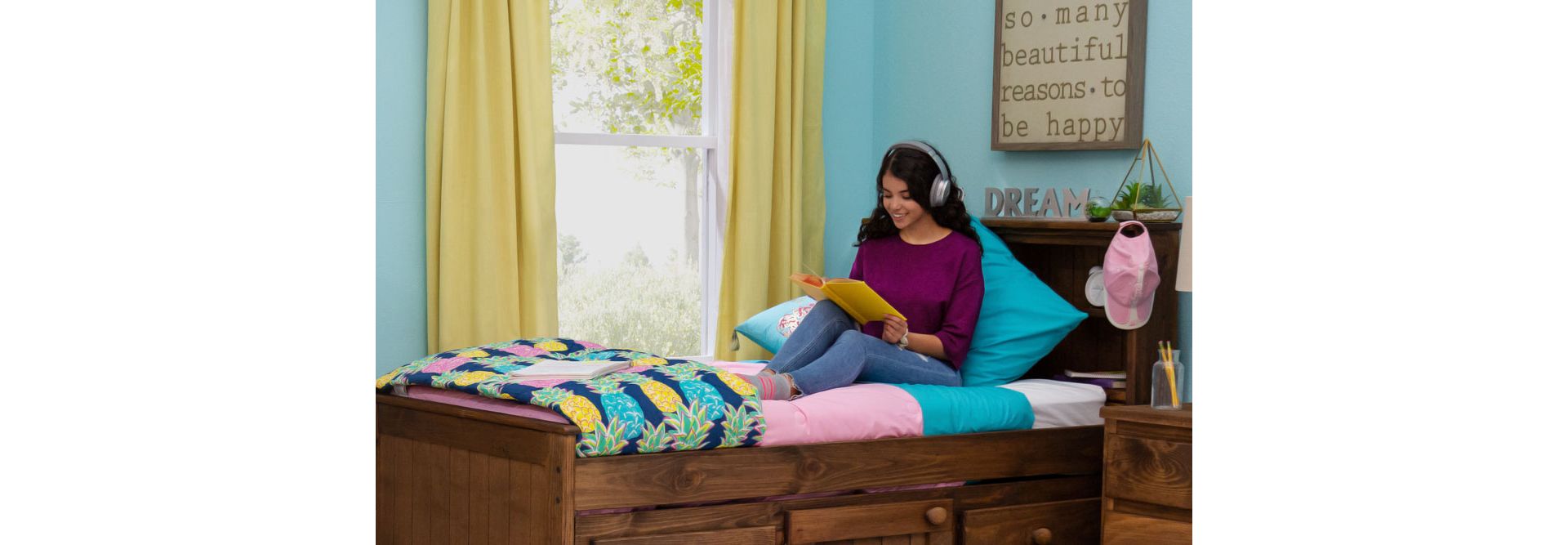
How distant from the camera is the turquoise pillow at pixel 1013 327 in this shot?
3400 millimetres

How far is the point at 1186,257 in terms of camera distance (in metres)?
2.90

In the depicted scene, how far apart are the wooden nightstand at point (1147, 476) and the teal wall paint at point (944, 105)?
746 mm

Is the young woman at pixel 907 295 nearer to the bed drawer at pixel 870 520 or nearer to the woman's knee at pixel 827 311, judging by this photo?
the woman's knee at pixel 827 311

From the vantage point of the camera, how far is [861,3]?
180 inches

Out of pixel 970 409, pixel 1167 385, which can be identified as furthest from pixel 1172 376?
pixel 970 409

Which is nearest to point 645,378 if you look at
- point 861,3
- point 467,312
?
point 467,312

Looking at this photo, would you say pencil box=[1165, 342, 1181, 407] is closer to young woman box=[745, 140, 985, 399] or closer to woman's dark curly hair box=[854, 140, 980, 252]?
young woman box=[745, 140, 985, 399]

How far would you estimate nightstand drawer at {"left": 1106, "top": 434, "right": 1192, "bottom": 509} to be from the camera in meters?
2.73

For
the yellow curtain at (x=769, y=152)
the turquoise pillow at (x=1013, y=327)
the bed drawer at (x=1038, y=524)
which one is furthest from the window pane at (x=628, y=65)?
the bed drawer at (x=1038, y=524)

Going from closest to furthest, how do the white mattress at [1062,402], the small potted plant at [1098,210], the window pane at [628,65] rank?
the white mattress at [1062,402], the small potted plant at [1098,210], the window pane at [628,65]
